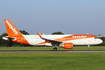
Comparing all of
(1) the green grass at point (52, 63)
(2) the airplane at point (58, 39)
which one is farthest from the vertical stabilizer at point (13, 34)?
(1) the green grass at point (52, 63)

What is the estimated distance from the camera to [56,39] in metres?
45.0

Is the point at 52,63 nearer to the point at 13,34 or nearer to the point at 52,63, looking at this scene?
the point at 52,63

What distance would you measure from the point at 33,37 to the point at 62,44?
6.25 meters

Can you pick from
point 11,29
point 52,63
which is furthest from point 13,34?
point 52,63

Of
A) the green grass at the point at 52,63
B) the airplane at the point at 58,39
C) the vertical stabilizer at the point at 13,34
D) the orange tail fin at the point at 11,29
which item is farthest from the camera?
the orange tail fin at the point at 11,29

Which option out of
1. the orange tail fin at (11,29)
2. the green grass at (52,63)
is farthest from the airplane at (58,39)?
the green grass at (52,63)

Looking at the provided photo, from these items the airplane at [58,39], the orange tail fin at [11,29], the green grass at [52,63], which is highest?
the orange tail fin at [11,29]

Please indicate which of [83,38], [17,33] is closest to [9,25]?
[17,33]

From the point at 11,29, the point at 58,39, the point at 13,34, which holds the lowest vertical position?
the point at 58,39

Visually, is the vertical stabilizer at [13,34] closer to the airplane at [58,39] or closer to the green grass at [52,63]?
the airplane at [58,39]

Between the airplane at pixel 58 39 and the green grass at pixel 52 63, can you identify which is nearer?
the green grass at pixel 52 63

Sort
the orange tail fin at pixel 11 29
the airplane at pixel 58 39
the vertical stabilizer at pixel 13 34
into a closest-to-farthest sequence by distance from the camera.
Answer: the airplane at pixel 58 39 < the vertical stabilizer at pixel 13 34 < the orange tail fin at pixel 11 29

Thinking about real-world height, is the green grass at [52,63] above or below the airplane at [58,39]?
below

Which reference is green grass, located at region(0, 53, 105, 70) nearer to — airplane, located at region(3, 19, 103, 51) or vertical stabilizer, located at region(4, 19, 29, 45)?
airplane, located at region(3, 19, 103, 51)
